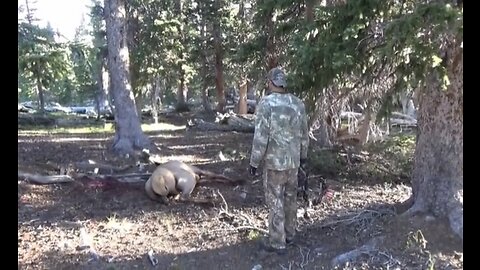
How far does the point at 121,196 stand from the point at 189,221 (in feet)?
6.41

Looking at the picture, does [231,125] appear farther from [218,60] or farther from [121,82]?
[121,82]

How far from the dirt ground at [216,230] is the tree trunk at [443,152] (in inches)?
9.2

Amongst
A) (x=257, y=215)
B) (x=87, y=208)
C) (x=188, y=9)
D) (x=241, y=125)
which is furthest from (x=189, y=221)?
(x=188, y=9)

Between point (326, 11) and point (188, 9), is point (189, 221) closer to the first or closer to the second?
point (326, 11)

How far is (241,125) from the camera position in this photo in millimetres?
22375

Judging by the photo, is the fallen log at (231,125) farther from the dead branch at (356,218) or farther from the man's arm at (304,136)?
the man's arm at (304,136)

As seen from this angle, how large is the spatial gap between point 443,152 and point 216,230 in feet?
10.6

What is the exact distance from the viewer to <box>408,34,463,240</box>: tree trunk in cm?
592

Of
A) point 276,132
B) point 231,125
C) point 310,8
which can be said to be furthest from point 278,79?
point 231,125

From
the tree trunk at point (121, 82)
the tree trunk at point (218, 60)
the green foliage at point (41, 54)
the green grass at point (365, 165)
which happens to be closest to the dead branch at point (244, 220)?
the green grass at point (365, 165)

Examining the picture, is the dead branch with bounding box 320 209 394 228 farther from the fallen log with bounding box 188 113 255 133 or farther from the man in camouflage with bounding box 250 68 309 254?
the fallen log with bounding box 188 113 255 133

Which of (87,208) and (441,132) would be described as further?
(87,208)

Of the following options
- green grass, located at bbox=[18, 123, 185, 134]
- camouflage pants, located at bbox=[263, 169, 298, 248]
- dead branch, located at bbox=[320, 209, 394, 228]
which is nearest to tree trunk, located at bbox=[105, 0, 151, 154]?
dead branch, located at bbox=[320, 209, 394, 228]

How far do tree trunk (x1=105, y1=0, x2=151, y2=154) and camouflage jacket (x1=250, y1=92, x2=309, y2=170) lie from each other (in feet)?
29.0
